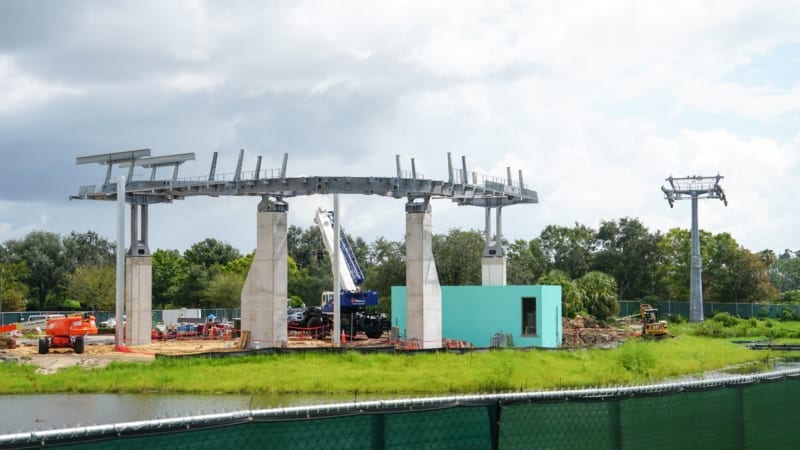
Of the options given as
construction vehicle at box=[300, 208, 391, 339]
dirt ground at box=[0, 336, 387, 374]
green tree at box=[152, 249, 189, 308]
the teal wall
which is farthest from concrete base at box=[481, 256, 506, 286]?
green tree at box=[152, 249, 189, 308]

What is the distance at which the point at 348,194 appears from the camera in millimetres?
45281

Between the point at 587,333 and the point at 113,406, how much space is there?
1411 inches

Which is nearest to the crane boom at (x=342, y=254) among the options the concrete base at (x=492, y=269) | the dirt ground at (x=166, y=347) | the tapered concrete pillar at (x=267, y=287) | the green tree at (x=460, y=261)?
the dirt ground at (x=166, y=347)

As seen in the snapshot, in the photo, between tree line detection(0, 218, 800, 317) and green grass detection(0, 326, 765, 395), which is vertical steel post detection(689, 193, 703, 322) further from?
green grass detection(0, 326, 765, 395)

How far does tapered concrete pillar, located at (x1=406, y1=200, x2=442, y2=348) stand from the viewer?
46188 millimetres

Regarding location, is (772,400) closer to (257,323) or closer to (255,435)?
(255,435)

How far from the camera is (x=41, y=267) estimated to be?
98562 mm

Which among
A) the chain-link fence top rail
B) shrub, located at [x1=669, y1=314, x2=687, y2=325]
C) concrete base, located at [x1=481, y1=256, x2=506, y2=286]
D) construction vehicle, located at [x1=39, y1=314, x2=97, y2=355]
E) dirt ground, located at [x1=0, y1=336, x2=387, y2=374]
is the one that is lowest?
shrub, located at [x1=669, y1=314, x2=687, y2=325]

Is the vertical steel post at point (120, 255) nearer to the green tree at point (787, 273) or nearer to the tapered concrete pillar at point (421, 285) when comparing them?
the tapered concrete pillar at point (421, 285)

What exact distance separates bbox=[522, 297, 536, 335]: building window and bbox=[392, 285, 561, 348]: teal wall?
0.39 m

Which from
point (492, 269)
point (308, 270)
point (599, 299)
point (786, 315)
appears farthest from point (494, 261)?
point (308, 270)

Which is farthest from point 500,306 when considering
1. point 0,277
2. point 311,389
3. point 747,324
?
point 0,277

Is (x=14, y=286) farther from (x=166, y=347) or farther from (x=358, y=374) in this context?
(x=358, y=374)

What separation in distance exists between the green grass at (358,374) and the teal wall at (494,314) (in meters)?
10.0
